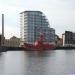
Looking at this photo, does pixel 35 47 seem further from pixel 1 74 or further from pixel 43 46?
pixel 1 74

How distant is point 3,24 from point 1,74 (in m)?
136

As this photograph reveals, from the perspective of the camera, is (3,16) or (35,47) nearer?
(3,16)

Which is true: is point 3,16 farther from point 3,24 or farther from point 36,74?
point 36,74

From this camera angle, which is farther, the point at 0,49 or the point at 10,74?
the point at 0,49

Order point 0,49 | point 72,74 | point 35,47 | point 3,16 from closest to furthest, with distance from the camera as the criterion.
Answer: point 72,74, point 0,49, point 3,16, point 35,47

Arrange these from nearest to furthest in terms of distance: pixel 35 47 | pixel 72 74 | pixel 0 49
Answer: pixel 72 74, pixel 0 49, pixel 35 47

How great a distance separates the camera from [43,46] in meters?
199

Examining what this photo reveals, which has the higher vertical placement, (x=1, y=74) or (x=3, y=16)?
(x=3, y=16)

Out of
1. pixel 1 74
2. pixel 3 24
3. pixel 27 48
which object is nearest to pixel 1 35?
pixel 3 24

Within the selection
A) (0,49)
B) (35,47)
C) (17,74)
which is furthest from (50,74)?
(35,47)

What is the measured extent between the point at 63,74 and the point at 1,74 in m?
8.66

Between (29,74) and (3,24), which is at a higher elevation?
(3,24)

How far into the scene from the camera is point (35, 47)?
197875mm

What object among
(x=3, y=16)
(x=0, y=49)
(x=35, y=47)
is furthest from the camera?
(x=35, y=47)
